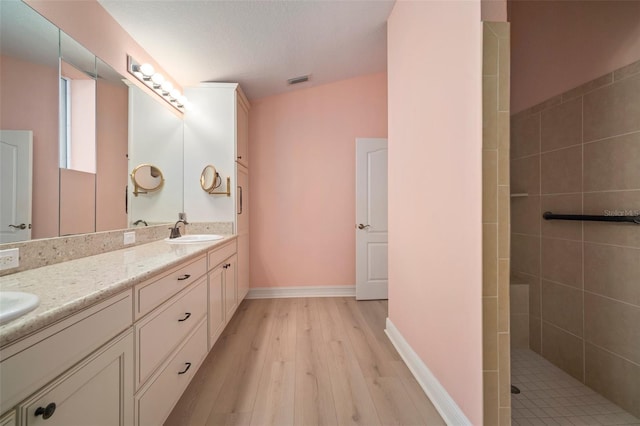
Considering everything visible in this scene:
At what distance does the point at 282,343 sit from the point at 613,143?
2.53 meters

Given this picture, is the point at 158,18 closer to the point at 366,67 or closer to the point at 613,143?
the point at 366,67

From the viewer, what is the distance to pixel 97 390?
0.77 meters

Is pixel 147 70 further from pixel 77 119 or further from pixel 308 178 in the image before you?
pixel 308 178

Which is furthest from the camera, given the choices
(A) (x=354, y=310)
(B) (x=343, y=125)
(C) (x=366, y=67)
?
(B) (x=343, y=125)

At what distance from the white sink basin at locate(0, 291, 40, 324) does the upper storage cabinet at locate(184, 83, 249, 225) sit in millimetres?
1825

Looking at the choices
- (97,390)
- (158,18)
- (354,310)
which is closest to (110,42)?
(158,18)

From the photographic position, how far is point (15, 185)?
1024 millimetres

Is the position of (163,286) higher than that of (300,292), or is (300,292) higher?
(163,286)

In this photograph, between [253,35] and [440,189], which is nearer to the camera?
[440,189]

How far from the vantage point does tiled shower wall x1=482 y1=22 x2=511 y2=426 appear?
100 cm

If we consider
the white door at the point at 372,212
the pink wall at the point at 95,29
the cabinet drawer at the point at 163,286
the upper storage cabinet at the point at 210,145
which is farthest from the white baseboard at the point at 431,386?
the pink wall at the point at 95,29

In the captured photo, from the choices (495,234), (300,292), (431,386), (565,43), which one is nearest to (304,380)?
(431,386)

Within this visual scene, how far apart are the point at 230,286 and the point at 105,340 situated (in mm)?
1413

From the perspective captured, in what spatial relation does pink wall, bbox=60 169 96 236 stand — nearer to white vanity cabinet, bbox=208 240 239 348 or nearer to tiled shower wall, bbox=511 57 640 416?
white vanity cabinet, bbox=208 240 239 348
